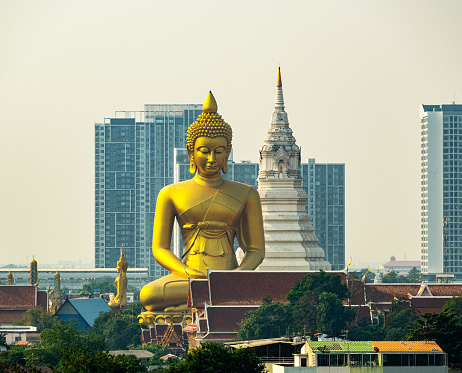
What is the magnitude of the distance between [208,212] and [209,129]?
164 inches

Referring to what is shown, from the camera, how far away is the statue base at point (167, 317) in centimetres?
9575

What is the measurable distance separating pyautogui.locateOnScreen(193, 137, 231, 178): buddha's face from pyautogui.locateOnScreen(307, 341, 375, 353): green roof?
105 ft

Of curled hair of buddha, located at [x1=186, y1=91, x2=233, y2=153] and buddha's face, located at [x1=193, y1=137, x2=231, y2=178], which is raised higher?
curled hair of buddha, located at [x1=186, y1=91, x2=233, y2=153]

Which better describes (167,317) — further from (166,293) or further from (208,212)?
(208,212)

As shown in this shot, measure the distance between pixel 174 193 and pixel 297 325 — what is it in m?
9.67

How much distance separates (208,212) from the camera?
92.3 metres

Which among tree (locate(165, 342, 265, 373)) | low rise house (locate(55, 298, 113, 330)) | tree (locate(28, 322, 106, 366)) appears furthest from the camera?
low rise house (locate(55, 298, 113, 330))

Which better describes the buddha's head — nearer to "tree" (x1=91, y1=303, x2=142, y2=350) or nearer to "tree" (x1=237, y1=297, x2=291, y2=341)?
"tree" (x1=237, y1=297, x2=291, y2=341)

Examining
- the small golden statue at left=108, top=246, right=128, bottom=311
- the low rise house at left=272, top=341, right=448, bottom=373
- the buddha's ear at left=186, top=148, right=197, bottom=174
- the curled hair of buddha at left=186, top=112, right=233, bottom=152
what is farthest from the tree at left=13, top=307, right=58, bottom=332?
the low rise house at left=272, top=341, right=448, bottom=373

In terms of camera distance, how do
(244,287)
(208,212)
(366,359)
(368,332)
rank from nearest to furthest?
(366,359) < (368,332) < (208,212) < (244,287)

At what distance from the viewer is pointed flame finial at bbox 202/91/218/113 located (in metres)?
92.8

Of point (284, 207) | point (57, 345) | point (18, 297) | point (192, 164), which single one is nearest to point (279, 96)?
point (284, 207)

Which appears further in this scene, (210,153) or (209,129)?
(209,129)

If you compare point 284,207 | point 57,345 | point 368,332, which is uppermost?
point 284,207
